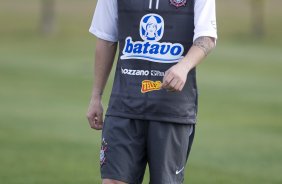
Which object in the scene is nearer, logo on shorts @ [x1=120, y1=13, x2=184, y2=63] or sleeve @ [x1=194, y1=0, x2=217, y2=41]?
sleeve @ [x1=194, y1=0, x2=217, y2=41]

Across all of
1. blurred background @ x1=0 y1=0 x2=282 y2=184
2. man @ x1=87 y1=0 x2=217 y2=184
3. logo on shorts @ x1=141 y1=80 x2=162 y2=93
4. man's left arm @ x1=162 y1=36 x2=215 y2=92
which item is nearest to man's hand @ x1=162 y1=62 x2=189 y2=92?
man's left arm @ x1=162 y1=36 x2=215 y2=92

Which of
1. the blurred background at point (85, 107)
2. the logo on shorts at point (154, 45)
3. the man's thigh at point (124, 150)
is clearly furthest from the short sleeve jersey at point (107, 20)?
the blurred background at point (85, 107)

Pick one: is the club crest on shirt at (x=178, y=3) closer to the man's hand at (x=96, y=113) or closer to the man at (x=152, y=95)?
A: the man at (x=152, y=95)

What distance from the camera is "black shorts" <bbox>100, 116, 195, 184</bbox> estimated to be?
6.47m

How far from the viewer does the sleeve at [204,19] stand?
631 cm

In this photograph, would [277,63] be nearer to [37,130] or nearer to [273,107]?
[273,107]

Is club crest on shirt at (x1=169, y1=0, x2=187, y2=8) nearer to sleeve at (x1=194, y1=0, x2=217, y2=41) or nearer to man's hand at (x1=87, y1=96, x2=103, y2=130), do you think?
sleeve at (x1=194, y1=0, x2=217, y2=41)

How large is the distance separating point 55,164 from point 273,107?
1086 cm

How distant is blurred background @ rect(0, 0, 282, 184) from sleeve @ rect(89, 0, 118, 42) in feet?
14.9

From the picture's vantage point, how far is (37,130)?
17469 mm

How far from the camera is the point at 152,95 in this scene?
6.46 m

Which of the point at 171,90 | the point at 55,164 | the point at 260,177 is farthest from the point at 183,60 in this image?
the point at 55,164

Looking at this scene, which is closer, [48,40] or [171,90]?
[171,90]

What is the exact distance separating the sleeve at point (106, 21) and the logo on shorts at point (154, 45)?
324 millimetres
